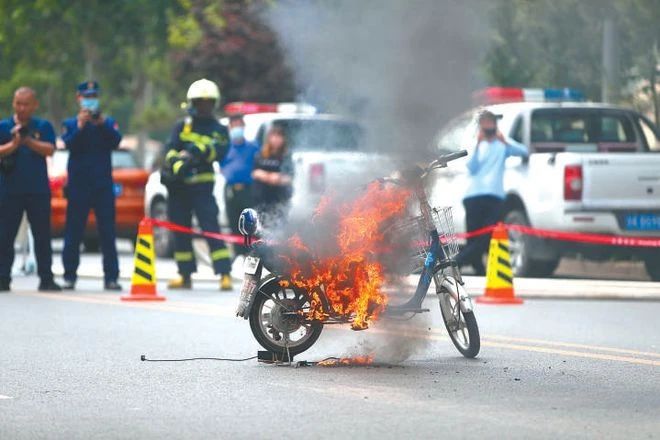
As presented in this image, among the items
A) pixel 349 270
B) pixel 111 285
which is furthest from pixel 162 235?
pixel 349 270

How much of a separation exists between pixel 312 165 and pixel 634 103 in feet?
17.8

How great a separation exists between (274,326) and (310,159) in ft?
25.8

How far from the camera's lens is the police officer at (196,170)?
16203 millimetres

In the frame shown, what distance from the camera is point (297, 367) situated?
10.2 m

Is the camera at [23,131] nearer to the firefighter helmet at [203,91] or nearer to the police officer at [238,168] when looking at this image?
the firefighter helmet at [203,91]

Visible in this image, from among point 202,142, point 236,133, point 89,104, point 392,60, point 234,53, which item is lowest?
point 202,142

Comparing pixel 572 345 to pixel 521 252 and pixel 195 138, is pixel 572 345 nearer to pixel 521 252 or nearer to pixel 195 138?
pixel 195 138

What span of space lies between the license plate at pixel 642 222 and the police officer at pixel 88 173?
5.28 meters

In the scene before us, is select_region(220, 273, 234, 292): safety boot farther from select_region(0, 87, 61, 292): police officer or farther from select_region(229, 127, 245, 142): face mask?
select_region(229, 127, 245, 142): face mask

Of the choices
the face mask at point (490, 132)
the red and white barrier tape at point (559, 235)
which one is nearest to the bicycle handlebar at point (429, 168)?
the red and white barrier tape at point (559, 235)

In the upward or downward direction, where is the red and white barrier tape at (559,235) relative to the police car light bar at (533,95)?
downward

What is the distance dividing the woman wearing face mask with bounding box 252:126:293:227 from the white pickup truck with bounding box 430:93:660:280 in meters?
1.77

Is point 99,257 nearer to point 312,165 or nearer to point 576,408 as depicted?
point 312,165

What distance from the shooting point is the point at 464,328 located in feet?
35.4
